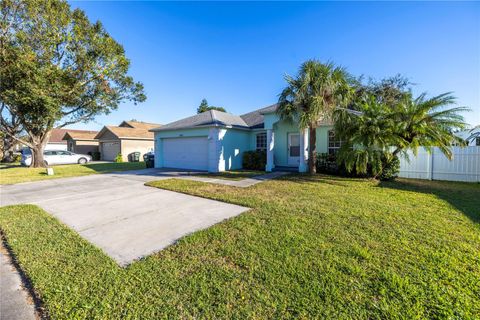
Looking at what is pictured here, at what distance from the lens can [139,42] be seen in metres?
13.1

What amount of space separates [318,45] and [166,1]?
8.37m

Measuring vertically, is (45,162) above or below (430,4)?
below

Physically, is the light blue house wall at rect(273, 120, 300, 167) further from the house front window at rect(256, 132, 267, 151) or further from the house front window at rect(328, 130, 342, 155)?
the house front window at rect(328, 130, 342, 155)

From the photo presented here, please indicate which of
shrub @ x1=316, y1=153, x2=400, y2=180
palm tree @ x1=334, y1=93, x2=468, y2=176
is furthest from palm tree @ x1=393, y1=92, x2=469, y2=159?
shrub @ x1=316, y1=153, x2=400, y2=180

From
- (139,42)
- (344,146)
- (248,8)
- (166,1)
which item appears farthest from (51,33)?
(344,146)

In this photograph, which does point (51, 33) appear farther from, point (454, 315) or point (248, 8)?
point (454, 315)

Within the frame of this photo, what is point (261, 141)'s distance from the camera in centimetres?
1500

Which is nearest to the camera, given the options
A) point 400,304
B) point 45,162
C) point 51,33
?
point 400,304

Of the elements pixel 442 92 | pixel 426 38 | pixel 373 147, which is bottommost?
pixel 373 147

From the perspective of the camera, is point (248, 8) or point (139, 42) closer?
point (248, 8)

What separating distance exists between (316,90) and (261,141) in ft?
20.2

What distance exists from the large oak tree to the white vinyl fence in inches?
825

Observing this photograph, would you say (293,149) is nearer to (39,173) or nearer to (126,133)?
(39,173)

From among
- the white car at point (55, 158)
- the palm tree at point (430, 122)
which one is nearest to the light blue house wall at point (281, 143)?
the palm tree at point (430, 122)
